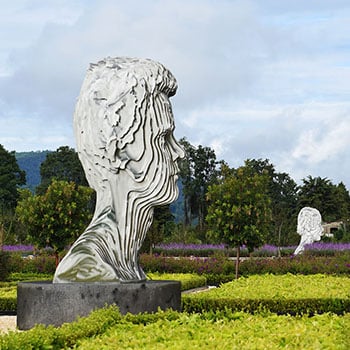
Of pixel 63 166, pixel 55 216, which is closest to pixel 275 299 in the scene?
pixel 55 216

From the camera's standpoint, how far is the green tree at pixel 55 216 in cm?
1831

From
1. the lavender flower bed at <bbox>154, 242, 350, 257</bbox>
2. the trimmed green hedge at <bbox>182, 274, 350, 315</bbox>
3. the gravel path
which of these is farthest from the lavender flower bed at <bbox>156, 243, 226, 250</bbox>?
the gravel path

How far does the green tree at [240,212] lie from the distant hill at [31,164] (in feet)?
414

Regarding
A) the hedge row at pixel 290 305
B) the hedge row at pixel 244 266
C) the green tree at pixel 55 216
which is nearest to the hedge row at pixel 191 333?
the hedge row at pixel 290 305

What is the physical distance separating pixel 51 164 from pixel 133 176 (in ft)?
145

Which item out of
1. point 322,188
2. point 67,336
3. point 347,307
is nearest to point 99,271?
point 67,336

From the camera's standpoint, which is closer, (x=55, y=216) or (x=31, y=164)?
(x=55, y=216)

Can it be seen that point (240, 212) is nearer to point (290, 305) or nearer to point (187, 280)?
point (187, 280)

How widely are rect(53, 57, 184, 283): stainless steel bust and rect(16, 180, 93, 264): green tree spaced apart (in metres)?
9.13

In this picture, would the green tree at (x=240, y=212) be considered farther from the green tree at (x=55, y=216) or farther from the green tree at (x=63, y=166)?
the green tree at (x=63, y=166)

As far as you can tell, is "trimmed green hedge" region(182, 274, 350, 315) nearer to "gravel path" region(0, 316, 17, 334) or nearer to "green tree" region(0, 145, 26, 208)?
"gravel path" region(0, 316, 17, 334)

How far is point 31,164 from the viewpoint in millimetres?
151000

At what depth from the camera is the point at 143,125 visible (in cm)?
920

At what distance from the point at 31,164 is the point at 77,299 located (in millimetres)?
145795
